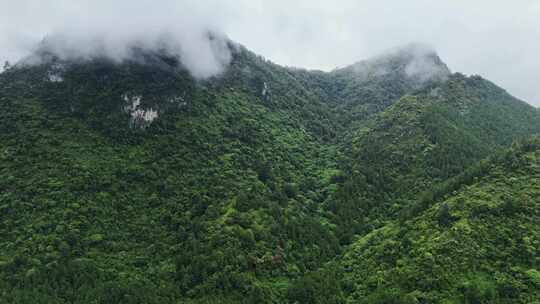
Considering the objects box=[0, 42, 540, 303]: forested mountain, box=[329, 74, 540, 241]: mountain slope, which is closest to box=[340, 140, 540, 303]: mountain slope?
box=[0, 42, 540, 303]: forested mountain

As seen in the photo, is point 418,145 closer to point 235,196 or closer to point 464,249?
point 235,196

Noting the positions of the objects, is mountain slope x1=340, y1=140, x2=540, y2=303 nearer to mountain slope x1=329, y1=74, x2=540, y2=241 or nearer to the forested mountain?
the forested mountain

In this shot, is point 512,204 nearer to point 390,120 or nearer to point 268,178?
point 268,178

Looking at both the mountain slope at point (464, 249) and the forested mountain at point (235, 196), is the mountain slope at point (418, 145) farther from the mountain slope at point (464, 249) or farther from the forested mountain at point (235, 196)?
the mountain slope at point (464, 249)

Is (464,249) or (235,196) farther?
(235,196)

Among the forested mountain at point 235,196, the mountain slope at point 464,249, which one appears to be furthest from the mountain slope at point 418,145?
the mountain slope at point 464,249

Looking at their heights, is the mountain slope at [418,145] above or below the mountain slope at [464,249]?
above

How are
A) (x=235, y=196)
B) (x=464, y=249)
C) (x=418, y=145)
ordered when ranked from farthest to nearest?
1. (x=418, y=145)
2. (x=235, y=196)
3. (x=464, y=249)

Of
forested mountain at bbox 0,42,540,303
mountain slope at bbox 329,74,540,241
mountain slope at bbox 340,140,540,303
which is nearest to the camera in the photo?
mountain slope at bbox 340,140,540,303

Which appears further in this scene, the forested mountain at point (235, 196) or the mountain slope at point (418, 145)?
the mountain slope at point (418, 145)

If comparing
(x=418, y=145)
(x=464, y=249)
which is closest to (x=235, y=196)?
(x=464, y=249)
